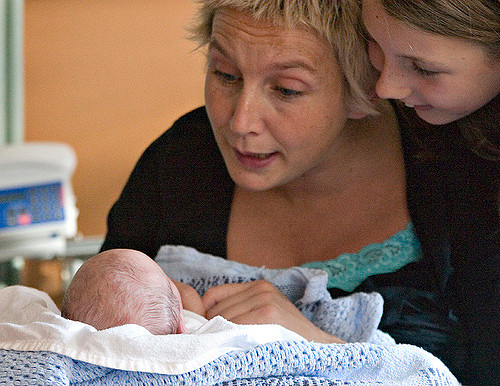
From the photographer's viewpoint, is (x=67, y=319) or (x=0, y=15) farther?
(x=0, y=15)

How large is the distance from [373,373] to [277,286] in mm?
382

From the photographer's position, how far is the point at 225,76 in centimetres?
160

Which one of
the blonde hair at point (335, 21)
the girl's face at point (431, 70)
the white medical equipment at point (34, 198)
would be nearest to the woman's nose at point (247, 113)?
the blonde hair at point (335, 21)

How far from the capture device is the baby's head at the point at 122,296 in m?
1.22

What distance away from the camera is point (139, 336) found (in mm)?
1144

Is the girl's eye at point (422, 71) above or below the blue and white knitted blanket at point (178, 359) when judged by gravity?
above

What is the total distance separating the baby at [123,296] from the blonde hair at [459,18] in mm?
666

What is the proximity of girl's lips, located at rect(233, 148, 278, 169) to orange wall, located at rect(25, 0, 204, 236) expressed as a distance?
1.67m

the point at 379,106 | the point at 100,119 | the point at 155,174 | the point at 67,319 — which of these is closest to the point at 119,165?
the point at 100,119

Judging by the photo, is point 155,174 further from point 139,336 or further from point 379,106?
point 139,336

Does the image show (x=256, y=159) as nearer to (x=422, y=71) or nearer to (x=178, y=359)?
(x=422, y=71)

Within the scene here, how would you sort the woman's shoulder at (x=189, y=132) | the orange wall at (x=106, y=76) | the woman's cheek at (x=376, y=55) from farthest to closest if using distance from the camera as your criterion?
1. the orange wall at (x=106, y=76)
2. the woman's shoulder at (x=189, y=132)
3. the woman's cheek at (x=376, y=55)

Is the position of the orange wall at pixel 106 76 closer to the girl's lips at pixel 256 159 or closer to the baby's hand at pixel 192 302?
the girl's lips at pixel 256 159

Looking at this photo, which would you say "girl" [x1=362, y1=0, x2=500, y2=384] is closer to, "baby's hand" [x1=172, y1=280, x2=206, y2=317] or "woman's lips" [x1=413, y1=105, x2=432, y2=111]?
"woman's lips" [x1=413, y1=105, x2=432, y2=111]
